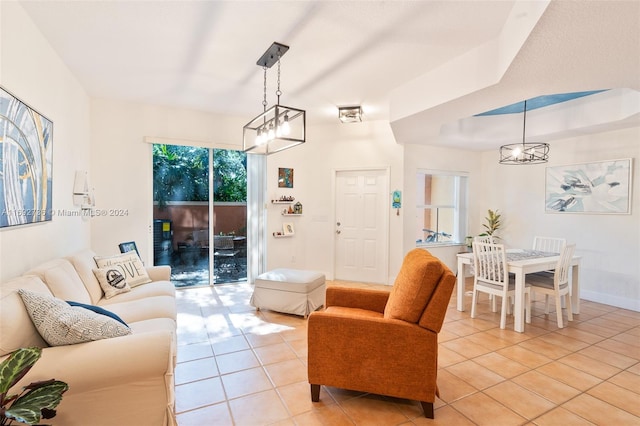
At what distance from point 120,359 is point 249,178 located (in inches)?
150

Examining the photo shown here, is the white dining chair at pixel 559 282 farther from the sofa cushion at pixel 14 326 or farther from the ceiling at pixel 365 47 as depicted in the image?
the sofa cushion at pixel 14 326

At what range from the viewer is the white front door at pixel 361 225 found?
17.4 feet

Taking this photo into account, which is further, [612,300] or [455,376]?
[612,300]

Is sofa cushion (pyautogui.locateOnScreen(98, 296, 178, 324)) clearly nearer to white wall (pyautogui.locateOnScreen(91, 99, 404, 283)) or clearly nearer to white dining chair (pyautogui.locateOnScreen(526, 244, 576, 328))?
white wall (pyautogui.locateOnScreen(91, 99, 404, 283))

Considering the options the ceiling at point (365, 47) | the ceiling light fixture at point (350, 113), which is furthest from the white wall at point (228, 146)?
the ceiling light fixture at point (350, 113)

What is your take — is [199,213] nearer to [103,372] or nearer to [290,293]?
[290,293]

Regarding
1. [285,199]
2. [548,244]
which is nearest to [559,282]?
[548,244]

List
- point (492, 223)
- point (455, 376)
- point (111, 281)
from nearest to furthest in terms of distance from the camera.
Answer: point (455, 376) < point (111, 281) < point (492, 223)

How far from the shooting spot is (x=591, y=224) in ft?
14.9

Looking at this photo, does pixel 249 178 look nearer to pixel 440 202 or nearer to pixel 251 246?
pixel 251 246

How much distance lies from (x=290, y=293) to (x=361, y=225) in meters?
2.14

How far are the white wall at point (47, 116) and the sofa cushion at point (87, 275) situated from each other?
0.22 meters

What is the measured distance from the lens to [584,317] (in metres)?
3.85

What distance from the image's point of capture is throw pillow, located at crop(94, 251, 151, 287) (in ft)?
10.2
